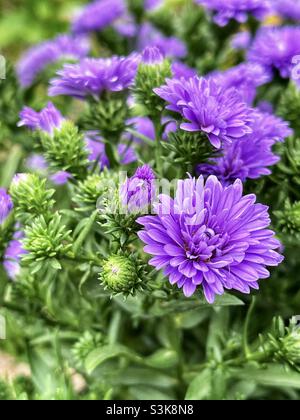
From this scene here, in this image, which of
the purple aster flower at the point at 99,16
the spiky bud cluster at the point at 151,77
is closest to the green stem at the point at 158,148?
the spiky bud cluster at the point at 151,77

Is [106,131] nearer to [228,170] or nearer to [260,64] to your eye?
[228,170]

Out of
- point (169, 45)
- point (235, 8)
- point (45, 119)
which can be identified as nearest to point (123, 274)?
point (45, 119)

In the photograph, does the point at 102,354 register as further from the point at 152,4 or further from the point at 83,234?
the point at 152,4
